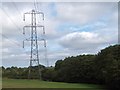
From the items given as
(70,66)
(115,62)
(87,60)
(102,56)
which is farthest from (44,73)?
(115,62)

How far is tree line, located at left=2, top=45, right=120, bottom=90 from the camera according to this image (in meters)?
83.8

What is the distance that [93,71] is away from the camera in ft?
368

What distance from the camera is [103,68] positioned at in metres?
92.0

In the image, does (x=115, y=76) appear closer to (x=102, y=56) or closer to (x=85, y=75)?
(x=102, y=56)

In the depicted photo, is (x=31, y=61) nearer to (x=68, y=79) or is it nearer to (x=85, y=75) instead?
(x=85, y=75)

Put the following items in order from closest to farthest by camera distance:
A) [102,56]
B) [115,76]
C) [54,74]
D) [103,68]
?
[115,76], [103,68], [102,56], [54,74]

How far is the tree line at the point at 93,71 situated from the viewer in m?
83.8

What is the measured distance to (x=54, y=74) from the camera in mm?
137000

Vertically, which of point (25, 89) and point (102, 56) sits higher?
point (102, 56)

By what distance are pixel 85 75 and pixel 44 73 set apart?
3624 cm

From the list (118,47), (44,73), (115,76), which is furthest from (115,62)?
(44,73)

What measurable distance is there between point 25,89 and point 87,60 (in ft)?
233

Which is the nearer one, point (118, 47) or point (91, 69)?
point (118, 47)

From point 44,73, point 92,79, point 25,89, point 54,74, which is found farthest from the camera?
point 44,73
